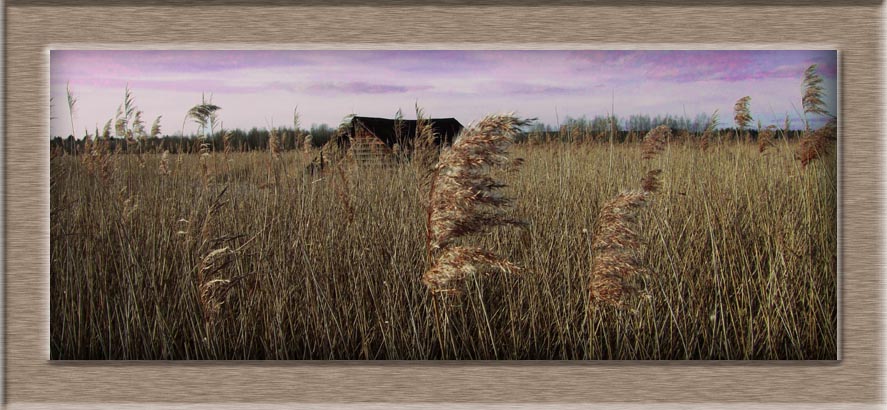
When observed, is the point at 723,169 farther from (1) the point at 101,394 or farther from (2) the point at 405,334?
(1) the point at 101,394

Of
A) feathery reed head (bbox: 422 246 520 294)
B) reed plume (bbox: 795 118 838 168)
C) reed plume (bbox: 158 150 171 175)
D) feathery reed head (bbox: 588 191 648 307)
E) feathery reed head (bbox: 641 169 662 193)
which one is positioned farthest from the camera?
reed plume (bbox: 158 150 171 175)

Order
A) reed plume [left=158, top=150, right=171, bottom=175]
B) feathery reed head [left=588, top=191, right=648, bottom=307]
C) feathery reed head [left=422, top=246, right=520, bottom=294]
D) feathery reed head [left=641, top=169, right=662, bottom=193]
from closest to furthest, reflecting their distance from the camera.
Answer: feathery reed head [left=422, top=246, right=520, bottom=294] < feathery reed head [left=588, top=191, right=648, bottom=307] < feathery reed head [left=641, top=169, right=662, bottom=193] < reed plume [left=158, top=150, right=171, bottom=175]

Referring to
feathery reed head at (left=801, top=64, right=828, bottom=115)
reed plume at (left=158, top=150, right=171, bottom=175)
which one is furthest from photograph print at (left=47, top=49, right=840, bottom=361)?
reed plume at (left=158, top=150, right=171, bottom=175)

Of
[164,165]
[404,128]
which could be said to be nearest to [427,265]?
[404,128]

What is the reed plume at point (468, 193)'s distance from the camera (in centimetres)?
169

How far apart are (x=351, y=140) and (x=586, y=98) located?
0.96 meters

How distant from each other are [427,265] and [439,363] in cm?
36

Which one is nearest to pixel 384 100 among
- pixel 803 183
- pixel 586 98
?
pixel 586 98

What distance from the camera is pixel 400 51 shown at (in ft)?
6.53

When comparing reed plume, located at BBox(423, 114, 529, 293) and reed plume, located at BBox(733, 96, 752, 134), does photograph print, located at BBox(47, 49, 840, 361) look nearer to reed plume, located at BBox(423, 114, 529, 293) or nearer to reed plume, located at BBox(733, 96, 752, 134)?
reed plume, located at BBox(733, 96, 752, 134)

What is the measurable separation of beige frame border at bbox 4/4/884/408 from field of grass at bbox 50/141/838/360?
0.21 ft

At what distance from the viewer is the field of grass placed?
6.40 feet

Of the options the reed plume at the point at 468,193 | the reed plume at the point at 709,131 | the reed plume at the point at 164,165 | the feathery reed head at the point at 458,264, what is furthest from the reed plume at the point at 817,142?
the reed plume at the point at 164,165

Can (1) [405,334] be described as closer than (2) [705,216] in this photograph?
Yes
